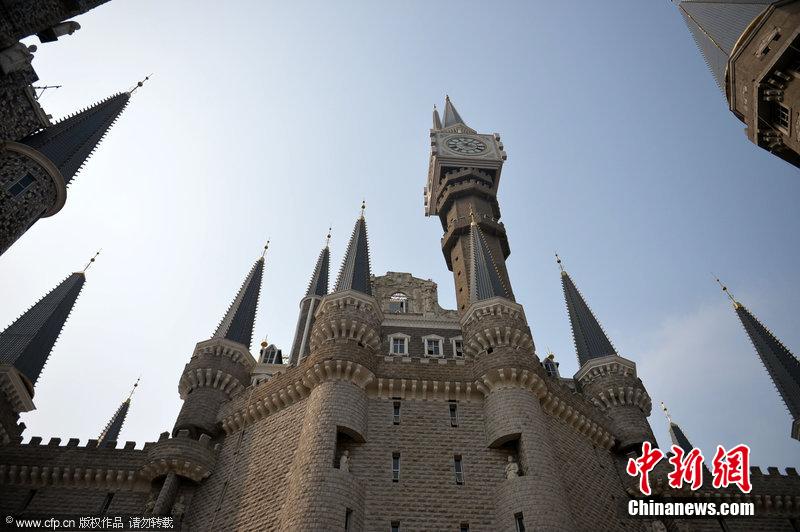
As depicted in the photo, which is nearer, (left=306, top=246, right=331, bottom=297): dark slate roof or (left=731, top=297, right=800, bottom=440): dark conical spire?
(left=731, top=297, right=800, bottom=440): dark conical spire

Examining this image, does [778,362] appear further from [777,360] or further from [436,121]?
[436,121]

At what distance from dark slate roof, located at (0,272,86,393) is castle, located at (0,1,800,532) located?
120mm

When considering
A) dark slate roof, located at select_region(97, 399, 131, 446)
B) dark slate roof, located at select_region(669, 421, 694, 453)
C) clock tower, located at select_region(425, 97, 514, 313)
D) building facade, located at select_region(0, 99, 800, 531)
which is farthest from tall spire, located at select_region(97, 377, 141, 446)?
dark slate roof, located at select_region(669, 421, 694, 453)

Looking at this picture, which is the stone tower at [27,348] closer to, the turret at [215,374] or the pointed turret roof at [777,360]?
the turret at [215,374]

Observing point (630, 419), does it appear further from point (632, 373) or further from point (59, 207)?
point (59, 207)

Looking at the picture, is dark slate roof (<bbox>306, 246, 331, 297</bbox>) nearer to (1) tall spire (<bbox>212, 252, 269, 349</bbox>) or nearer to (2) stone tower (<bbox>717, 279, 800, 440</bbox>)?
(1) tall spire (<bbox>212, 252, 269, 349</bbox>)

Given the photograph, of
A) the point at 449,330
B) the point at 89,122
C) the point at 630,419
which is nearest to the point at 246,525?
the point at 449,330

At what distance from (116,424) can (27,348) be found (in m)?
13.7

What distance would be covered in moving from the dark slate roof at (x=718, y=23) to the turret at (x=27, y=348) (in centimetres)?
4098

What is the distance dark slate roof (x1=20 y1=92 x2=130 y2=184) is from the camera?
27.9m

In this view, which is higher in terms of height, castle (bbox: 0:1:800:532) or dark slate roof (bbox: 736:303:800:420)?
dark slate roof (bbox: 736:303:800:420)

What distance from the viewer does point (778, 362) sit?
34.1 meters

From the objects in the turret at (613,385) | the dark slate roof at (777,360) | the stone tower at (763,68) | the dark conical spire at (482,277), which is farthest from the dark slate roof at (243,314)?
the dark slate roof at (777,360)

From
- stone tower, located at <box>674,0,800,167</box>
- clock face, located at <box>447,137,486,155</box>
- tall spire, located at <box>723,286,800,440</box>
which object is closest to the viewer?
stone tower, located at <box>674,0,800,167</box>
